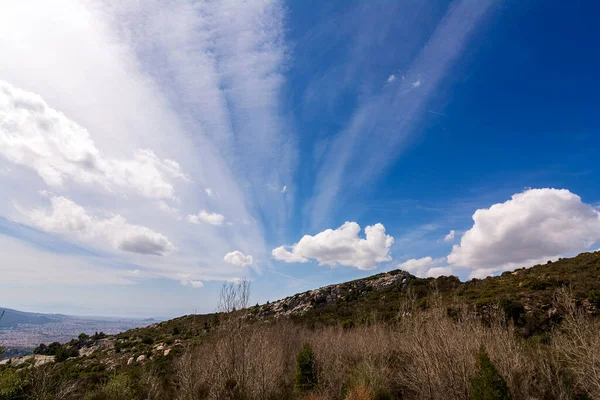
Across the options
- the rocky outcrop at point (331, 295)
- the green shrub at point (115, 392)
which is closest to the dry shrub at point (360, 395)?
the green shrub at point (115, 392)

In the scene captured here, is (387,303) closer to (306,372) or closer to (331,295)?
(331,295)

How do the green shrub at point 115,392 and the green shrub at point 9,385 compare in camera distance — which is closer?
the green shrub at point 9,385

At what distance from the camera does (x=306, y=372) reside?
2380cm

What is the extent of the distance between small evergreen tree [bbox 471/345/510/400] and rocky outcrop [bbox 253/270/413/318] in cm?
4683

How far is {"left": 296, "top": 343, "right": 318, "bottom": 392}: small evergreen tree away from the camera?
22.7m

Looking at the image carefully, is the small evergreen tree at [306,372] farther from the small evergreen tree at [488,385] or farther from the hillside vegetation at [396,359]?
the small evergreen tree at [488,385]

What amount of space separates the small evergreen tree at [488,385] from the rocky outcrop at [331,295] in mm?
46832

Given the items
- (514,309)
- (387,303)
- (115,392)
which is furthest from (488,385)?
(387,303)

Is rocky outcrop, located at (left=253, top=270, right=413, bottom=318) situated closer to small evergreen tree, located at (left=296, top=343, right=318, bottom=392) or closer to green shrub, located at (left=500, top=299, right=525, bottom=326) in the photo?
green shrub, located at (left=500, top=299, right=525, bottom=326)

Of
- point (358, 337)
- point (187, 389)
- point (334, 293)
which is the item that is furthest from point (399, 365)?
point (334, 293)

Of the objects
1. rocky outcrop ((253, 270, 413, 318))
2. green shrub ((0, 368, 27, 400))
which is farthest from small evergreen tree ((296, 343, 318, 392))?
rocky outcrop ((253, 270, 413, 318))

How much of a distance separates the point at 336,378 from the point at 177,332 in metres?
41.1

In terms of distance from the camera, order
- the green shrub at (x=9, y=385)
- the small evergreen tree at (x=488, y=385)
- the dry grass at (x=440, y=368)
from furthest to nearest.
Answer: the green shrub at (x=9, y=385) < the dry grass at (x=440, y=368) < the small evergreen tree at (x=488, y=385)

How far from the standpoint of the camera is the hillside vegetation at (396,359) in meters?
15.1
